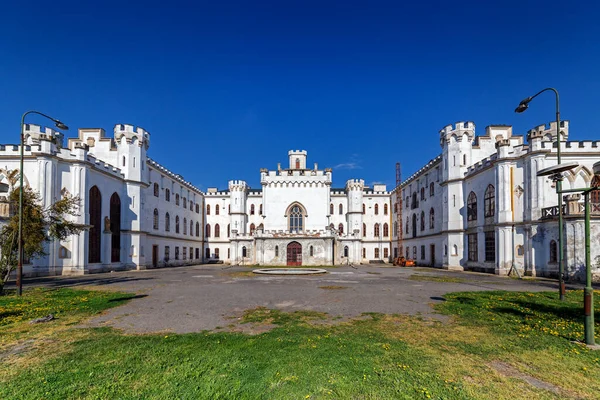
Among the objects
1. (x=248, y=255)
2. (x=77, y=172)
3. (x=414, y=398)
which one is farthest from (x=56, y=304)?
(x=248, y=255)

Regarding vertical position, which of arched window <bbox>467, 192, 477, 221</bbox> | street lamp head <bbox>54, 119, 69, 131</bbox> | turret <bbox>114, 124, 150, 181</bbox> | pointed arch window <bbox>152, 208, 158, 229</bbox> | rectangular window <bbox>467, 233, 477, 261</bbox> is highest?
turret <bbox>114, 124, 150, 181</bbox>

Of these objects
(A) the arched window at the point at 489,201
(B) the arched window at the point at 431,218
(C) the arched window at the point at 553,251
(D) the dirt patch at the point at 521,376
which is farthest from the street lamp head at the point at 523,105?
(B) the arched window at the point at 431,218

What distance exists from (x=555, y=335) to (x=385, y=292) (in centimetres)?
845

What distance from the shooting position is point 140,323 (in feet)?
30.0

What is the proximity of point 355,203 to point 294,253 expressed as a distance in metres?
16.4

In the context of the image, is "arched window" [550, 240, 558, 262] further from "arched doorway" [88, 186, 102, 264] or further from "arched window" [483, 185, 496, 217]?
"arched doorway" [88, 186, 102, 264]

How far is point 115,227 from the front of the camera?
34875mm

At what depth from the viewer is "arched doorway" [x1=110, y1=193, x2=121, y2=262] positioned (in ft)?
Result: 112

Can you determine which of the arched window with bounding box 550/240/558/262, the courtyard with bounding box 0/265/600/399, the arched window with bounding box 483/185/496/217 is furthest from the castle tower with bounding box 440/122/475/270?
the courtyard with bounding box 0/265/600/399

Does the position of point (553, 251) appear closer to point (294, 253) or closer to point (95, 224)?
point (294, 253)

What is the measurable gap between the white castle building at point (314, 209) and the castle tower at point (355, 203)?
7.0 inches

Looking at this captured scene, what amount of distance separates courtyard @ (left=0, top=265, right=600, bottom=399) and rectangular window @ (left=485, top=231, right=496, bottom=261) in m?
21.3

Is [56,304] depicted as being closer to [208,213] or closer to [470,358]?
[470,358]

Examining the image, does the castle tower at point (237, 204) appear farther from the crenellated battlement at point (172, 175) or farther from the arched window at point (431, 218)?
the arched window at point (431, 218)
